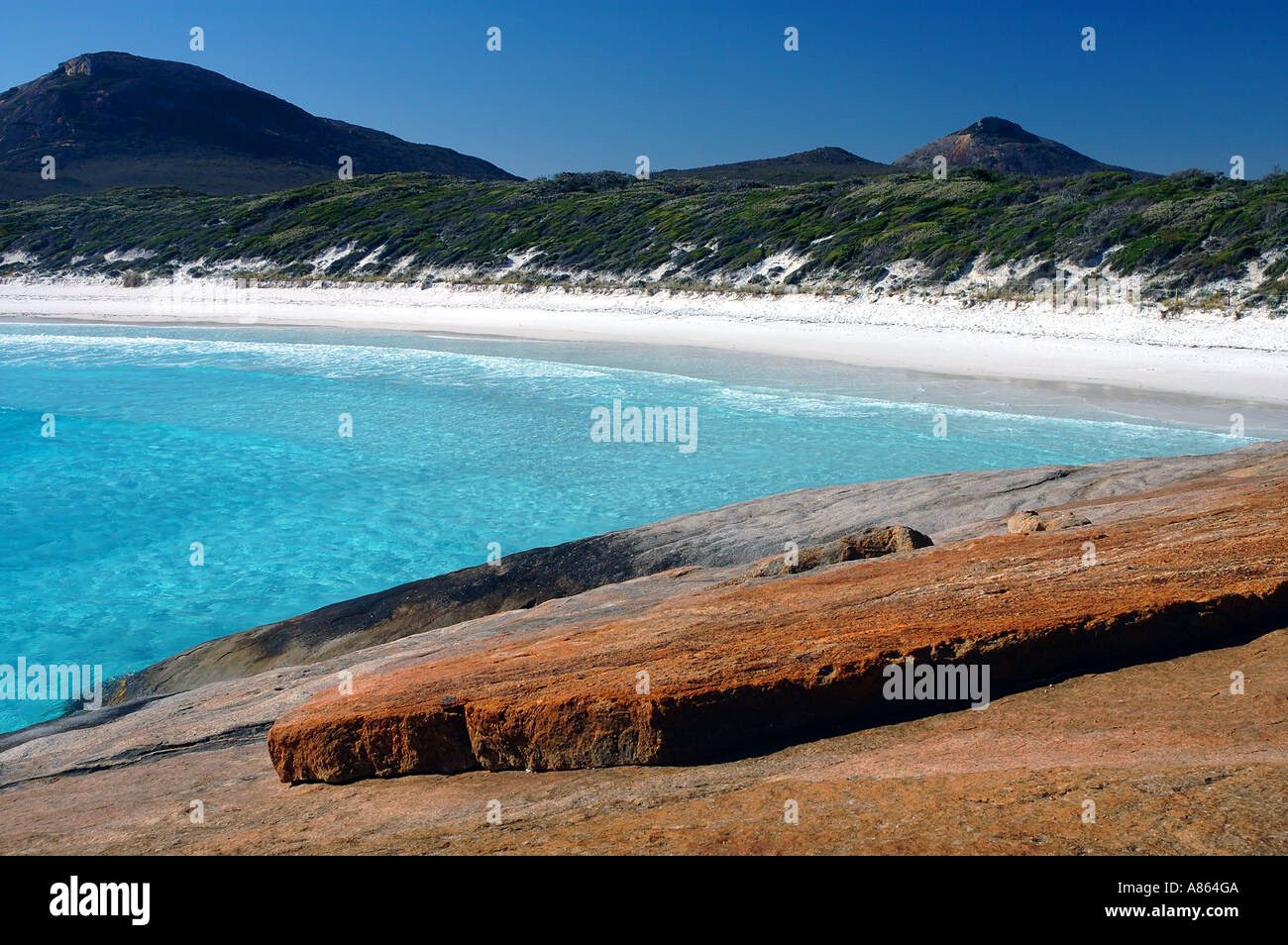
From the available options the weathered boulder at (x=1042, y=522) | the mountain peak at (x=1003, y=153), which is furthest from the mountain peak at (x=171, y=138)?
the weathered boulder at (x=1042, y=522)

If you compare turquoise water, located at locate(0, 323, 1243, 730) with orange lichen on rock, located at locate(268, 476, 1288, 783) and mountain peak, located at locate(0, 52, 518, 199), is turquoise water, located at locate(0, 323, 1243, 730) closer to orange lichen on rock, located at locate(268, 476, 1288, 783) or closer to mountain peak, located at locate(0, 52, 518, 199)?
orange lichen on rock, located at locate(268, 476, 1288, 783)

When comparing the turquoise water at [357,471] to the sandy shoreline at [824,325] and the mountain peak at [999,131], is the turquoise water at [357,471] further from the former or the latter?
the mountain peak at [999,131]

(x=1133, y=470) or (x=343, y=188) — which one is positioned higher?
(x=343, y=188)

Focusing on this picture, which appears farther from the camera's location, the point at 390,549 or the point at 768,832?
the point at 390,549

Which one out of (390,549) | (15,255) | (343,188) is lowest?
(390,549)

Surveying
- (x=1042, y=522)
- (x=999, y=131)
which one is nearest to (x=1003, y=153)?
(x=999, y=131)

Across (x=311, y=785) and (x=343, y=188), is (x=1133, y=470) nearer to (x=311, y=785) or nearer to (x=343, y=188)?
(x=311, y=785)

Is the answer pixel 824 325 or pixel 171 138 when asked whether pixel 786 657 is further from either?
pixel 171 138
